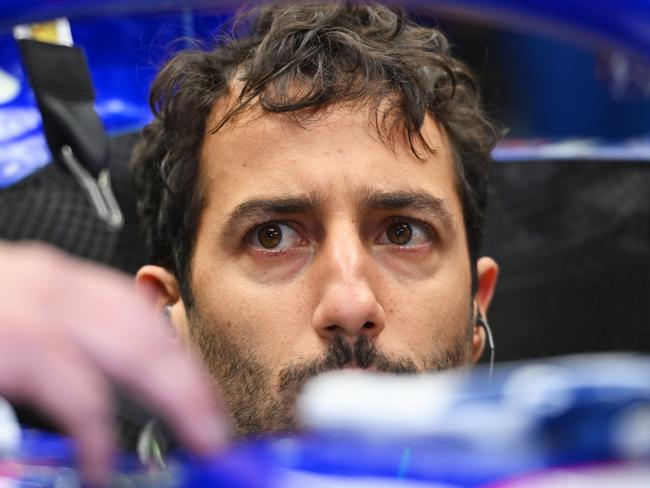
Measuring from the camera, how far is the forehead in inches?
50.3

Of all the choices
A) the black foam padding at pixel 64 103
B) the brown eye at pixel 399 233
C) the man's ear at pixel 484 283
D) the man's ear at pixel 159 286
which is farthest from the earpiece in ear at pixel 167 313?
the man's ear at pixel 484 283

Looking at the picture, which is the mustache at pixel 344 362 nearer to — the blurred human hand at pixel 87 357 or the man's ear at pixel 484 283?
the man's ear at pixel 484 283

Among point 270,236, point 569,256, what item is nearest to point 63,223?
point 270,236

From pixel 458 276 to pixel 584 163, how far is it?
2.57 ft

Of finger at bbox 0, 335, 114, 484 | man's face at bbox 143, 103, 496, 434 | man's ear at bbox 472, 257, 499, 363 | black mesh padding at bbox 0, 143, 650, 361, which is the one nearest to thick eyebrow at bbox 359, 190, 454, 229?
man's face at bbox 143, 103, 496, 434

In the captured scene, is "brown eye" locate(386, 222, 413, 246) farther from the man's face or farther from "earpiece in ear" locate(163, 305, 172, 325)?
"earpiece in ear" locate(163, 305, 172, 325)

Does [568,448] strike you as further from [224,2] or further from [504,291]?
[504,291]

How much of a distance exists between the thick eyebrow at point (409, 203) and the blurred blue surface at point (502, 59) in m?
0.27

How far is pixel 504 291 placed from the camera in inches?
→ 79.4

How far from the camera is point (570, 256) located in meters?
2.00

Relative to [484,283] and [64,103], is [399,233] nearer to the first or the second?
[484,283]

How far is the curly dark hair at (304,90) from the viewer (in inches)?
54.2

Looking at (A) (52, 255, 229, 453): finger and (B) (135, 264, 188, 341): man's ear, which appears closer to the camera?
(A) (52, 255, 229, 453): finger

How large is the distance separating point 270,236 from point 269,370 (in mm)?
196
